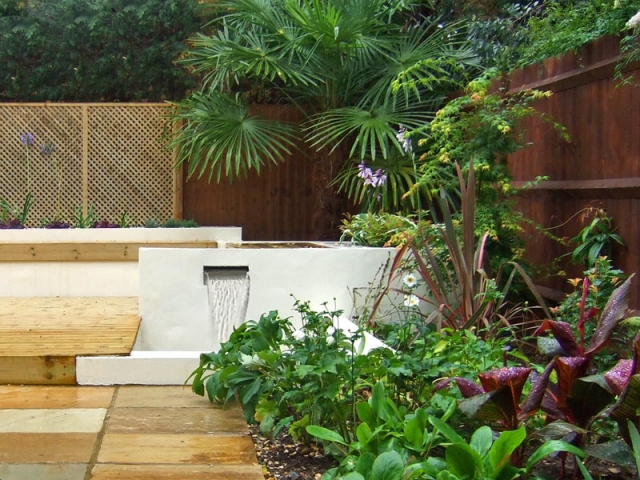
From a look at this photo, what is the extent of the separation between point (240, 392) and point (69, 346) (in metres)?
1.37

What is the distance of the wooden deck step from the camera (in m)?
4.36

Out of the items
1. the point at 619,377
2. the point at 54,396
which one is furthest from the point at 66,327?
the point at 619,377

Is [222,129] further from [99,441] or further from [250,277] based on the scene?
[99,441]

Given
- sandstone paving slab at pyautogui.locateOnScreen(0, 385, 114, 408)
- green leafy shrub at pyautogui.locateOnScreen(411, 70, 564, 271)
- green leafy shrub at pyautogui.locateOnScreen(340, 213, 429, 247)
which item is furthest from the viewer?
green leafy shrub at pyautogui.locateOnScreen(340, 213, 429, 247)

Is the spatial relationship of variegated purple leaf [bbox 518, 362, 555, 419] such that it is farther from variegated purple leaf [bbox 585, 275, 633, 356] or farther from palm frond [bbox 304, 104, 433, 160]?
palm frond [bbox 304, 104, 433, 160]

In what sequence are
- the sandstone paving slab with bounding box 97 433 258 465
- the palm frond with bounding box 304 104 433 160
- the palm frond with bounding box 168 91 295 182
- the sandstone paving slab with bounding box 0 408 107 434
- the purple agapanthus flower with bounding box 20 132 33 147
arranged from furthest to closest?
1. the purple agapanthus flower with bounding box 20 132 33 147
2. the palm frond with bounding box 168 91 295 182
3. the palm frond with bounding box 304 104 433 160
4. the sandstone paving slab with bounding box 0 408 107 434
5. the sandstone paving slab with bounding box 97 433 258 465

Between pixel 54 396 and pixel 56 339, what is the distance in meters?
0.59

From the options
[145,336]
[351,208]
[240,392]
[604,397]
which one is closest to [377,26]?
[351,208]

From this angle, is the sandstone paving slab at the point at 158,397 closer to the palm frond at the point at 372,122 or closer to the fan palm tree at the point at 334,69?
the palm frond at the point at 372,122

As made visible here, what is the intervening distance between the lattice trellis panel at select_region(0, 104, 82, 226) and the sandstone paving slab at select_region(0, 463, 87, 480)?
776 cm

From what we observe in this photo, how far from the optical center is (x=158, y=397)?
158 inches

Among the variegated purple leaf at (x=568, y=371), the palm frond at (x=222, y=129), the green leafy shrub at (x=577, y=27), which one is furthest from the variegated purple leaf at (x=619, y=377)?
the palm frond at (x=222, y=129)

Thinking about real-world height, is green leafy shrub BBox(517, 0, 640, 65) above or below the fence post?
above

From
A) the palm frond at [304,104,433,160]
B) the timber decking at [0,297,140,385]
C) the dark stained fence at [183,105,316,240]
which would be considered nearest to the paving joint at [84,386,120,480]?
the timber decking at [0,297,140,385]
